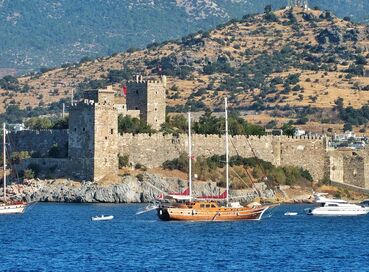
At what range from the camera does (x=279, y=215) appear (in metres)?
79.9

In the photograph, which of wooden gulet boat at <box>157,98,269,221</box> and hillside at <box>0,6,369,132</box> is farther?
hillside at <box>0,6,369,132</box>

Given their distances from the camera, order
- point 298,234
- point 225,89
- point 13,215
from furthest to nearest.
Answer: point 225,89 → point 13,215 → point 298,234

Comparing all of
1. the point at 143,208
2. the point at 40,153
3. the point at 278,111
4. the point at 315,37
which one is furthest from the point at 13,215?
the point at 315,37

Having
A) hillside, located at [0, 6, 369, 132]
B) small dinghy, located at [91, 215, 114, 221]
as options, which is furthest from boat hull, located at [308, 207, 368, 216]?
hillside, located at [0, 6, 369, 132]

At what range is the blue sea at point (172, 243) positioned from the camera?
5331 centimetres

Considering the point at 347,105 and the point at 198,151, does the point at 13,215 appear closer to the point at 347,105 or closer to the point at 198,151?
the point at 198,151

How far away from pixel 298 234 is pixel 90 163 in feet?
67.7

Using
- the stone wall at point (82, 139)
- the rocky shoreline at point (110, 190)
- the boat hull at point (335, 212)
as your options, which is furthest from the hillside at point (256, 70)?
the boat hull at point (335, 212)

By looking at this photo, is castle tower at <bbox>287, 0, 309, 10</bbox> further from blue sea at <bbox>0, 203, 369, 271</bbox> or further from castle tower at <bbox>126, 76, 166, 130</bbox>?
blue sea at <bbox>0, 203, 369, 271</bbox>

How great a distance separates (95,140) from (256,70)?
205ft

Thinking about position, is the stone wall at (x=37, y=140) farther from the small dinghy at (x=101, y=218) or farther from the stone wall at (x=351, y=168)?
the stone wall at (x=351, y=168)

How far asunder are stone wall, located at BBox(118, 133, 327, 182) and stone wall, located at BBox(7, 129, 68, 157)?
13.9ft

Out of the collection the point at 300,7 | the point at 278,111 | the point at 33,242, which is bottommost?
the point at 33,242

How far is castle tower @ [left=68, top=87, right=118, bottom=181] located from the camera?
84.2m
